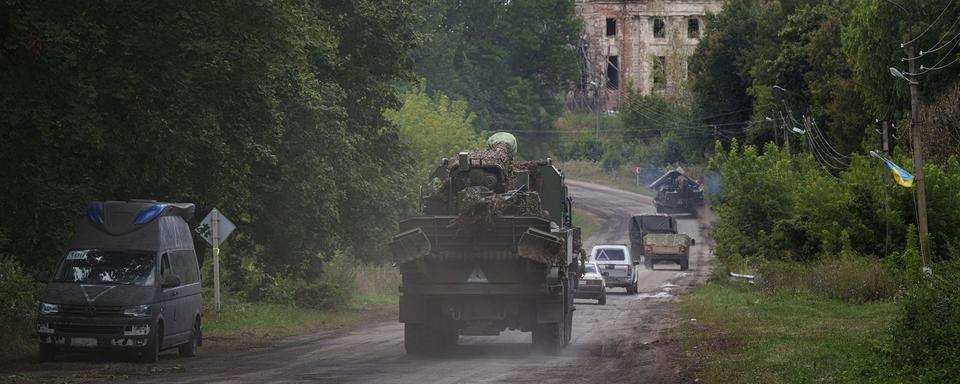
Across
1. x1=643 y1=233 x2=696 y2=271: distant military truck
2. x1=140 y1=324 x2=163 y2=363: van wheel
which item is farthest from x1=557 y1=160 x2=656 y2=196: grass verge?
x1=140 y1=324 x2=163 y2=363: van wheel

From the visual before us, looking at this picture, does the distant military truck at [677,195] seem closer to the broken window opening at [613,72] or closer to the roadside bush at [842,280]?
the broken window opening at [613,72]

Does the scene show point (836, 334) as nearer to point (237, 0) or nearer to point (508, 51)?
point (237, 0)

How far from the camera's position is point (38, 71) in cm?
2084

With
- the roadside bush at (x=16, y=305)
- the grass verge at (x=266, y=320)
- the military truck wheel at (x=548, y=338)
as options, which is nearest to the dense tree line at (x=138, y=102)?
the roadside bush at (x=16, y=305)

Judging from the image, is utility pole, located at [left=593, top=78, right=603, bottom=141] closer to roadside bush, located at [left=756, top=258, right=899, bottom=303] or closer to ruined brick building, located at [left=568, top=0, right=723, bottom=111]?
ruined brick building, located at [left=568, top=0, right=723, bottom=111]

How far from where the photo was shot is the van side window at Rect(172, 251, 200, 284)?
23.3 meters

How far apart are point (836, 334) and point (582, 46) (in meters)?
95.3

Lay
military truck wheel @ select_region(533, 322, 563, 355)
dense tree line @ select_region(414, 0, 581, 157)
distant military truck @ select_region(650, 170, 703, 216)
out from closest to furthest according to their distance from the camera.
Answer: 1. military truck wheel @ select_region(533, 322, 563, 355)
2. distant military truck @ select_region(650, 170, 703, 216)
3. dense tree line @ select_region(414, 0, 581, 157)

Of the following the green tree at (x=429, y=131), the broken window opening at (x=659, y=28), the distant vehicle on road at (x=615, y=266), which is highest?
the broken window opening at (x=659, y=28)

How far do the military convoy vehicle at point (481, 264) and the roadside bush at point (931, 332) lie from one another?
226 inches

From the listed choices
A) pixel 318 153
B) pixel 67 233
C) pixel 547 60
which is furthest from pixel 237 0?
Result: pixel 547 60

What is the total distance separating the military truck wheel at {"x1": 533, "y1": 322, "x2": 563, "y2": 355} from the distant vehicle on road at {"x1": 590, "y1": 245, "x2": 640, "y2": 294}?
2649 cm

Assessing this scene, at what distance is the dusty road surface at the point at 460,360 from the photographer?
60.7 feet

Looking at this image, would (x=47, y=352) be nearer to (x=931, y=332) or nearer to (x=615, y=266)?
(x=931, y=332)
